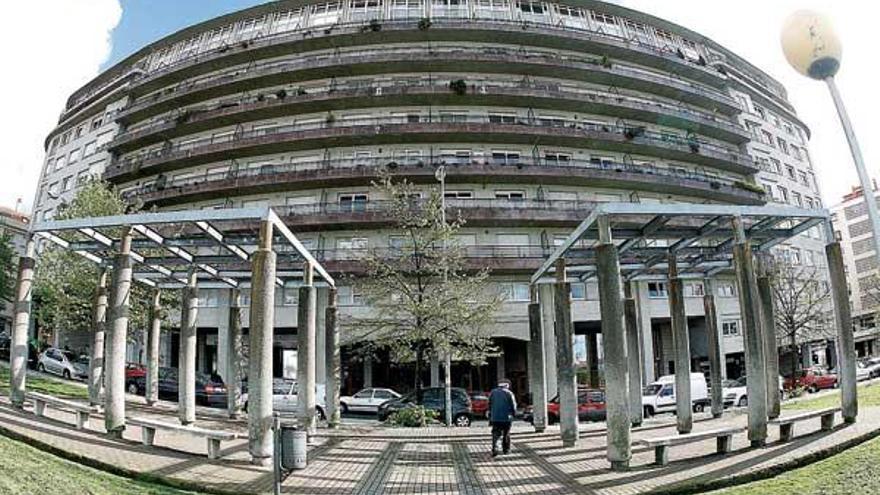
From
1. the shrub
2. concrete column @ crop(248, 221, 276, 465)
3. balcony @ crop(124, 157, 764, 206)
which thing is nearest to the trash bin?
concrete column @ crop(248, 221, 276, 465)

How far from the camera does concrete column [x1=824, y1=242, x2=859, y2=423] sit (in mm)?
11562

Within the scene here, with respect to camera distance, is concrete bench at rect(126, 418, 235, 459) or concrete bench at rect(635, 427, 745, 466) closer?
concrete bench at rect(635, 427, 745, 466)

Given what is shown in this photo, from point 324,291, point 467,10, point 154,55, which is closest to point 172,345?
point 324,291

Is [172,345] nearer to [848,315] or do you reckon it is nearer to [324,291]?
[324,291]

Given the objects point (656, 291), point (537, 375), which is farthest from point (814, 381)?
point (537, 375)

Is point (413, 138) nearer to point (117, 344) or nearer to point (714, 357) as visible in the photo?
point (714, 357)

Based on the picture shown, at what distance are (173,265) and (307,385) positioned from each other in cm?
526

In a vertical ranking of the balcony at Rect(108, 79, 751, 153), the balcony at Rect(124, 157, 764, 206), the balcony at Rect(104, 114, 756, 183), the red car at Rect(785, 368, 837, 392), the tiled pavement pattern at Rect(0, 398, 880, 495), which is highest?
the balcony at Rect(108, 79, 751, 153)

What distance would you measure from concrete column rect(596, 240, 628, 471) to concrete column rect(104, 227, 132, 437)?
31.3ft

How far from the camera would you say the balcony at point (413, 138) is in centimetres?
3509

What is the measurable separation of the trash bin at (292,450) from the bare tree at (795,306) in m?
33.3

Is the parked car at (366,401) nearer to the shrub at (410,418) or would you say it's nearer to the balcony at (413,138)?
the shrub at (410,418)

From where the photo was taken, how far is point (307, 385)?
547 inches

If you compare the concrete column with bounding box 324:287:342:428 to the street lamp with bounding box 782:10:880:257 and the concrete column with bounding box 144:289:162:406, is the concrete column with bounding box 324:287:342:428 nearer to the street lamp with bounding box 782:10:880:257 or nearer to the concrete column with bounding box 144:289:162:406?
the concrete column with bounding box 144:289:162:406
